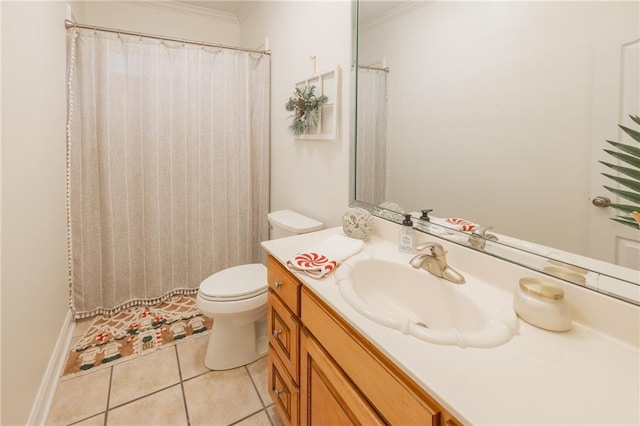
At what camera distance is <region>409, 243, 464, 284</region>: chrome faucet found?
97 centimetres

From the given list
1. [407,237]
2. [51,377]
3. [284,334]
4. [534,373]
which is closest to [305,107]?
[407,237]

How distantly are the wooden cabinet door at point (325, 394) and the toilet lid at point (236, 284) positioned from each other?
2.28ft

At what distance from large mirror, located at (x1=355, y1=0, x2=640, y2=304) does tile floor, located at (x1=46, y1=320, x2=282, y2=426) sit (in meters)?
1.17

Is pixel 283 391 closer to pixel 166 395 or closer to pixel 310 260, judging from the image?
pixel 310 260

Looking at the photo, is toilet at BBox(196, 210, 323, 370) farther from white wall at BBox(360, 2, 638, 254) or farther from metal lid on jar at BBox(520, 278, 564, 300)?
metal lid on jar at BBox(520, 278, 564, 300)

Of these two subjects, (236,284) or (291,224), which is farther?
(291,224)

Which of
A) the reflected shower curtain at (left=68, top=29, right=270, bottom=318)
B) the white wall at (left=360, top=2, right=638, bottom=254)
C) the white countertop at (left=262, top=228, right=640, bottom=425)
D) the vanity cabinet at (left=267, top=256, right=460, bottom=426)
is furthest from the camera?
the reflected shower curtain at (left=68, top=29, right=270, bottom=318)

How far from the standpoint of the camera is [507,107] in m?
0.91

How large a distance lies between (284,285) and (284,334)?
8.0 inches

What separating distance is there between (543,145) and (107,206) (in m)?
2.51

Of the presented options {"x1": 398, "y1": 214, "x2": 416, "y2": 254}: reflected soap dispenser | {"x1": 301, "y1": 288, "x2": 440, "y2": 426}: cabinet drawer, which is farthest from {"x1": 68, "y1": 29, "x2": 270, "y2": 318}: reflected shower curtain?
{"x1": 301, "y1": 288, "x2": 440, "y2": 426}: cabinet drawer

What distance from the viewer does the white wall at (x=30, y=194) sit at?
111 cm

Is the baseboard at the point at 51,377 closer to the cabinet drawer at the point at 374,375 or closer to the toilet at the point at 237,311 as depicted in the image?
the toilet at the point at 237,311

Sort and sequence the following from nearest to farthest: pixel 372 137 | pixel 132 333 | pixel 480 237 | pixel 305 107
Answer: pixel 480 237 < pixel 372 137 < pixel 305 107 < pixel 132 333
